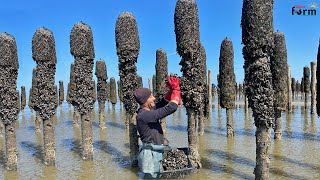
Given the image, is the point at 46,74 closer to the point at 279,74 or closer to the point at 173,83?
the point at 173,83

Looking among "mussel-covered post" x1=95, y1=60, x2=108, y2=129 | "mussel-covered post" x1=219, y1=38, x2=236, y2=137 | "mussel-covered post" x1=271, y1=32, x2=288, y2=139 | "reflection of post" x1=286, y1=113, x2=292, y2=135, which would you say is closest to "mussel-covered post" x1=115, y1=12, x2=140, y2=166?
"mussel-covered post" x1=219, y1=38, x2=236, y2=137

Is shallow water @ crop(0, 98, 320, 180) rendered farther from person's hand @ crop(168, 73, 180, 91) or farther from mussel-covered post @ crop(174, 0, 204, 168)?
person's hand @ crop(168, 73, 180, 91)

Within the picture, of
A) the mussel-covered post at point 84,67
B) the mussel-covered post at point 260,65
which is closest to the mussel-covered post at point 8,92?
the mussel-covered post at point 84,67

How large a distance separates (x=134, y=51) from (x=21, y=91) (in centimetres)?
3119

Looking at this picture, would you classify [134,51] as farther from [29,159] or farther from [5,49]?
[29,159]

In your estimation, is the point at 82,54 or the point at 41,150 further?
the point at 41,150

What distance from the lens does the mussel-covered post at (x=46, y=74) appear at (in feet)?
44.3

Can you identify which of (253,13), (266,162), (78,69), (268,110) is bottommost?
(266,162)

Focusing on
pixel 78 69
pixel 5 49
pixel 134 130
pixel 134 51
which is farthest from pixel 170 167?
pixel 5 49

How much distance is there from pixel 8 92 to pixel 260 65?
29.5ft

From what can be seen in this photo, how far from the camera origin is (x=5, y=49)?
43.8 feet

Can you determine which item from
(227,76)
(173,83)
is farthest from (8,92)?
(227,76)

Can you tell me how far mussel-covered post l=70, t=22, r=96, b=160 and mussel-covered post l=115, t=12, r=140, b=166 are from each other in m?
1.38

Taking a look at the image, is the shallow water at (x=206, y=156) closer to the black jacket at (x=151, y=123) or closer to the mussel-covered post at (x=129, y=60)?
the mussel-covered post at (x=129, y=60)
